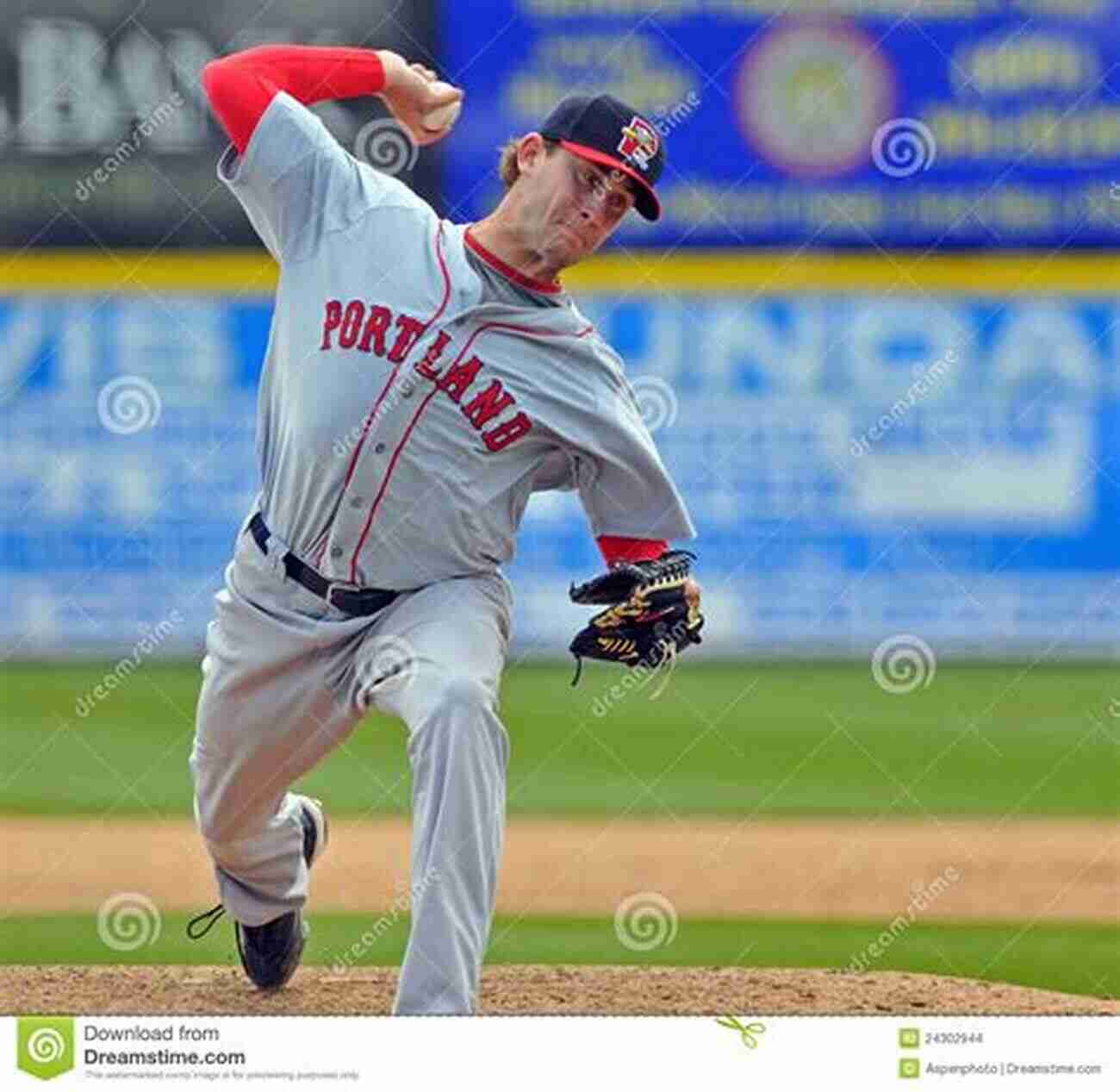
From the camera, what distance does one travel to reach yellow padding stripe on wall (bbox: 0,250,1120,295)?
363 inches

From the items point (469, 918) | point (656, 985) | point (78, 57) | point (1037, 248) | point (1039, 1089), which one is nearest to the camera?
point (469, 918)

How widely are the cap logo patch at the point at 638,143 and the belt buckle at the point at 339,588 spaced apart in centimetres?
85

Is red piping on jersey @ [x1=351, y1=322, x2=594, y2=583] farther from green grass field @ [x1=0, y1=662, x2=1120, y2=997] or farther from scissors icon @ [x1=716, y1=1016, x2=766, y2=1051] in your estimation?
green grass field @ [x1=0, y1=662, x2=1120, y2=997]

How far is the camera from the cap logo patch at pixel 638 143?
3.99 metres

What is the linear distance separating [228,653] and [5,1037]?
2.48 feet

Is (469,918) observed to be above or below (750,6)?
below

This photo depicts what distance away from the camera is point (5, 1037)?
13.0ft

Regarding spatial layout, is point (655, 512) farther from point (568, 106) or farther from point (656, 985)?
point (656, 985)

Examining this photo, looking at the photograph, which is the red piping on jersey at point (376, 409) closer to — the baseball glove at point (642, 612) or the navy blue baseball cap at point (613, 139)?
the navy blue baseball cap at point (613, 139)

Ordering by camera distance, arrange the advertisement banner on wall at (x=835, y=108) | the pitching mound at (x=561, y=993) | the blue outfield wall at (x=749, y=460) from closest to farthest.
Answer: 1. the pitching mound at (x=561, y=993)
2. the advertisement banner on wall at (x=835, y=108)
3. the blue outfield wall at (x=749, y=460)

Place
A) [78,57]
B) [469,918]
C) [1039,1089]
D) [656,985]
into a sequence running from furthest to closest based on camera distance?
[78,57]
[656,985]
[1039,1089]
[469,918]

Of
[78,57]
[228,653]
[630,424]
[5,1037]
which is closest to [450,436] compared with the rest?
[630,424]

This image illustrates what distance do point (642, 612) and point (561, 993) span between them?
3.77 feet

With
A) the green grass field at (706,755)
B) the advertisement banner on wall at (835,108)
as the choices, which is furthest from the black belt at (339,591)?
the advertisement banner on wall at (835,108)
